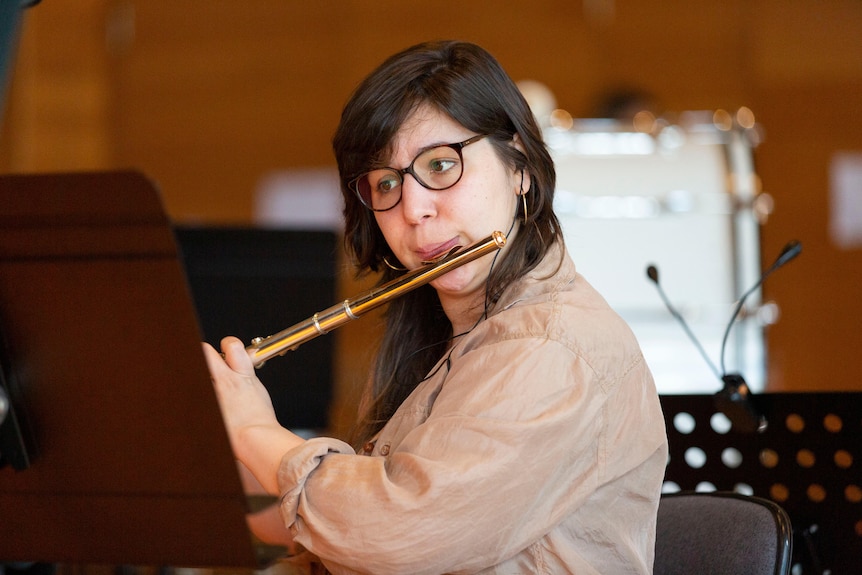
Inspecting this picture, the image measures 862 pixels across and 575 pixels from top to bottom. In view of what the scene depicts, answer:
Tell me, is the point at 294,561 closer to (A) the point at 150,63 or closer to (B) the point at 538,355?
(B) the point at 538,355

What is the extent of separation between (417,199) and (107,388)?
50 cm

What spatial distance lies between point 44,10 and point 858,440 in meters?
4.16

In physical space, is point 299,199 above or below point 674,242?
above

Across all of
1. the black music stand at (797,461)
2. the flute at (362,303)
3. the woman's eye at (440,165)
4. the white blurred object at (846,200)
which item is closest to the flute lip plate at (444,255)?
the flute at (362,303)

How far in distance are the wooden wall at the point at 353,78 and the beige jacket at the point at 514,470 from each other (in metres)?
3.00

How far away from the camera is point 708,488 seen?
1.57 m

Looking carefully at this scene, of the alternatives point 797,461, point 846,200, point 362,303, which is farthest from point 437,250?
point 846,200

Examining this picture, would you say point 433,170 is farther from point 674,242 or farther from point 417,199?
point 674,242

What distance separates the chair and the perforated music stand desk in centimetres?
66

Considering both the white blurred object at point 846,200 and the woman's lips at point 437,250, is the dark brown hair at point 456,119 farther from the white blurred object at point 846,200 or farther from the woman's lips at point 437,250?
the white blurred object at point 846,200

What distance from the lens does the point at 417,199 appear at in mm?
1264

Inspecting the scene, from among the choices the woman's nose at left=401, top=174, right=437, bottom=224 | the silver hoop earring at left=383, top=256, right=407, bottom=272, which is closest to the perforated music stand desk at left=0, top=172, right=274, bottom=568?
the woman's nose at left=401, top=174, right=437, bottom=224

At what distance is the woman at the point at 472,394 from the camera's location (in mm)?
1008

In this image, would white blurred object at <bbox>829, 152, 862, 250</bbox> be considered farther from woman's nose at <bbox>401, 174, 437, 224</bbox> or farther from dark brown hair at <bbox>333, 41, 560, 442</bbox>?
woman's nose at <bbox>401, 174, 437, 224</bbox>
